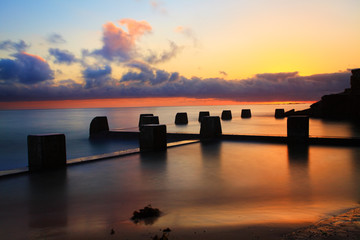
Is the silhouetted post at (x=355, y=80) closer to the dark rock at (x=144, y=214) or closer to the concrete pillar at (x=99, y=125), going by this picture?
the concrete pillar at (x=99, y=125)

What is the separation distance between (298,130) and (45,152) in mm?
9518

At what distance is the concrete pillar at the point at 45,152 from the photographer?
770 centimetres

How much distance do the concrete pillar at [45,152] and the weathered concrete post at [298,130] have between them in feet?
29.2

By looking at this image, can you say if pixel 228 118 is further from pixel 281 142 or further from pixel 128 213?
pixel 128 213

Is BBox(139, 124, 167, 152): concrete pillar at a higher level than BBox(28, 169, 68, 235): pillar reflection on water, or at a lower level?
higher

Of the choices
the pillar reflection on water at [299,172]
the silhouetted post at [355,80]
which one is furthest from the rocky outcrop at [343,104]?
the pillar reflection on water at [299,172]

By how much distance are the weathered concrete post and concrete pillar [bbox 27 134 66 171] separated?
29.2 feet

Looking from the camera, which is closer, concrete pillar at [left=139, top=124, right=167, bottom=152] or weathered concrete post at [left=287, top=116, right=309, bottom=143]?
concrete pillar at [left=139, top=124, right=167, bottom=152]

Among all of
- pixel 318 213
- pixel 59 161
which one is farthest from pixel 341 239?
pixel 59 161

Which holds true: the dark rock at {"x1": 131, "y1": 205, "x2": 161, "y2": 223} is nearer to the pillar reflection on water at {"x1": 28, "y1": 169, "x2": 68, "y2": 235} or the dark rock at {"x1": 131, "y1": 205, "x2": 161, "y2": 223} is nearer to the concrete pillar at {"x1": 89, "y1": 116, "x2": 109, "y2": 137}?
the pillar reflection on water at {"x1": 28, "y1": 169, "x2": 68, "y2": 235}

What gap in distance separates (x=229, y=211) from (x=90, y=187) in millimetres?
2955

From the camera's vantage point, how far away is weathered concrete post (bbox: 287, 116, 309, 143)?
12.1 meters

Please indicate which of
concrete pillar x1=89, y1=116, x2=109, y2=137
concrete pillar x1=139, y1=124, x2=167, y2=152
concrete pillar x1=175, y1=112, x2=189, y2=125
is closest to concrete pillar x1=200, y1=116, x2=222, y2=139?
concrete pillar x1=139, y1=124, x2=167, y2=152

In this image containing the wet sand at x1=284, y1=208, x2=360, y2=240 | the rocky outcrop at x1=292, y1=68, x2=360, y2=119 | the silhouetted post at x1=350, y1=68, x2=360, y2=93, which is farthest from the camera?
the silhouetted post at x1=350, y1=68, x2=360, y2=93
